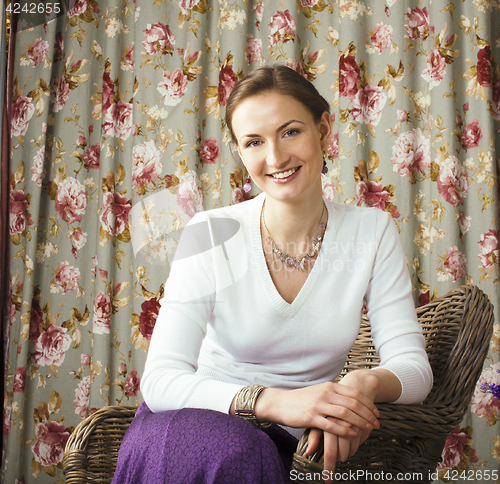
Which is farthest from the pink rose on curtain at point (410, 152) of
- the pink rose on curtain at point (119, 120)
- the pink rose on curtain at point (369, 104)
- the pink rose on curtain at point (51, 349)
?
the pink rose on curtain at point (51, 349)

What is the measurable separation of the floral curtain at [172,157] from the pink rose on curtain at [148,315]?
13 mm

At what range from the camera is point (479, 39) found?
73.0 inches

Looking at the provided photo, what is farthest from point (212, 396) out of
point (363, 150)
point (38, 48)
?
point (38, 48)

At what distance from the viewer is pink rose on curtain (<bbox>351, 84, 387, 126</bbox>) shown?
6.35ft

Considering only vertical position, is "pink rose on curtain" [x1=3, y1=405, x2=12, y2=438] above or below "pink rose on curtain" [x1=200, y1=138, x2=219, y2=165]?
below

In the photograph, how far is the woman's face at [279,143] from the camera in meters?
1.12

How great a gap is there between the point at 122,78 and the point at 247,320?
1.58 metres

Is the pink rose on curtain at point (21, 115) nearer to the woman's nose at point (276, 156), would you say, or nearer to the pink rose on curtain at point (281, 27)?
the pink rose on curtain at point (281, 27)

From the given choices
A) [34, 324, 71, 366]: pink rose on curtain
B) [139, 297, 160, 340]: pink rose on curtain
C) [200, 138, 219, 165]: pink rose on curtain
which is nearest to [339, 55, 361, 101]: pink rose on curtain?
[200, 138, 219, 165]: pink rose on curtain

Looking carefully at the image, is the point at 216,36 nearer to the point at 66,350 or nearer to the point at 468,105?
the point at 468,105

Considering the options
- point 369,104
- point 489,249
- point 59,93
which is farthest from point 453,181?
point 59,93

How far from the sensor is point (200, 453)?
75cm

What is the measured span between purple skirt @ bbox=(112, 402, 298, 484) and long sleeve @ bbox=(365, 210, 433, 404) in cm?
34

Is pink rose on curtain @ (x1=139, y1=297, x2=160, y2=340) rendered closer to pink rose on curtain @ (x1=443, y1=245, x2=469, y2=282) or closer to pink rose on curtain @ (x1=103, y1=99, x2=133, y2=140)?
pink rose on curtain @ (x1=103, y1=99, x2=133, y2=140)
